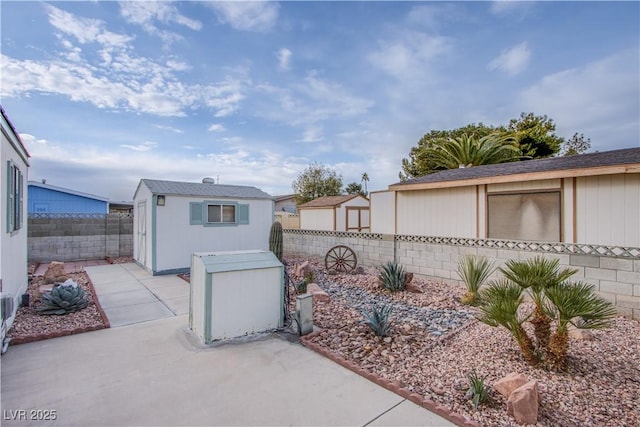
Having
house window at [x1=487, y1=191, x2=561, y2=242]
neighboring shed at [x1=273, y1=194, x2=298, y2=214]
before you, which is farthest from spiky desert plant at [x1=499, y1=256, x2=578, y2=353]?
neighboring shed at [x1=273, y1=194, x2=298, y2=214]

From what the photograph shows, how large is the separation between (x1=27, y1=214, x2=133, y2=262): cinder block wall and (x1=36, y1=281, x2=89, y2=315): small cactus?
243 inches

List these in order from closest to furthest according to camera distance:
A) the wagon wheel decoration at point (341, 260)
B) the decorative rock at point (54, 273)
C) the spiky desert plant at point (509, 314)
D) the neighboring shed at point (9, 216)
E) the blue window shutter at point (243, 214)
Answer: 1. the spiky desert plant at point (509, 314)
2. the neighboring shed at point (9, 216)
3. the decorative rock at point (54, 273)
4. the wagon wheel decoration at point (341, 260)
5. the blue window shutter at point (243, 214)

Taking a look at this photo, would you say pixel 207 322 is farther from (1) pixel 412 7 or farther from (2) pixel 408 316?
(1) pixel 412 7

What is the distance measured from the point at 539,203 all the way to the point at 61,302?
895cm

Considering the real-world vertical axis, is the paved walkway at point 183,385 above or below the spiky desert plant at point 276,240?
below

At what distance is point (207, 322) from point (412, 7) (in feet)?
25.7

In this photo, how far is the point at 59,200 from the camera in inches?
597

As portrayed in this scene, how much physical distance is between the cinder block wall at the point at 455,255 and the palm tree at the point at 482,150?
403 inches

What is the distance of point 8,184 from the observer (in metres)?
3.91

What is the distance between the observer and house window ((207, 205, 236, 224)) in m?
9.12

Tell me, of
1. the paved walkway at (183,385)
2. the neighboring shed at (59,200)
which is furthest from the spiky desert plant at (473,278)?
the neighboring shed at (59,200)

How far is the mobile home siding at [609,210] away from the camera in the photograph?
5.12 meters

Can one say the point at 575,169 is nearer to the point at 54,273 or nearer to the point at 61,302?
the point at 61,302

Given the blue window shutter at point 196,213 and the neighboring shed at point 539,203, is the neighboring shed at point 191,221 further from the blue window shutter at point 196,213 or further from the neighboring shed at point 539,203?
the neighboring shed at point 539,203
